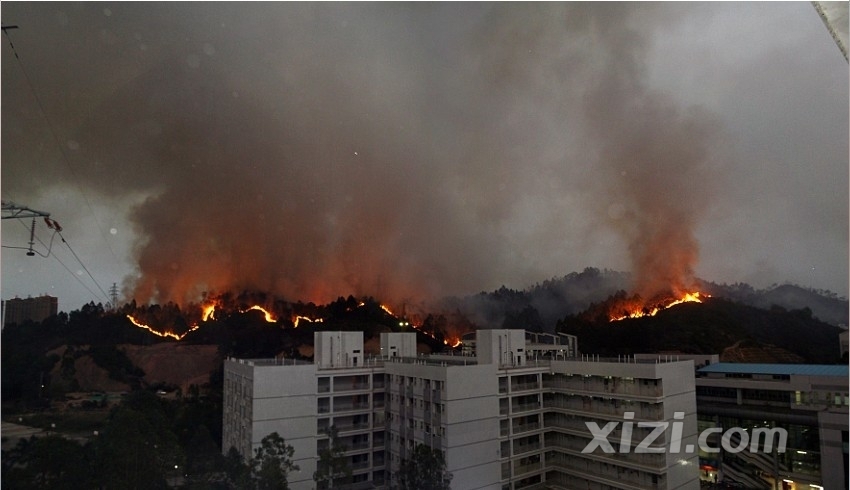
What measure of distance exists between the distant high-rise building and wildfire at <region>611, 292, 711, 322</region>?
9167mm

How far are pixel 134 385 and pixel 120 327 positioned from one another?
3.27 feet

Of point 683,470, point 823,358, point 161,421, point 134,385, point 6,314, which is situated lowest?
point 683,470

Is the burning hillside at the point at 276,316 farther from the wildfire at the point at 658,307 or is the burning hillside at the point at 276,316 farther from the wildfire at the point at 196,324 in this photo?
the wildfire at the point at 658,307

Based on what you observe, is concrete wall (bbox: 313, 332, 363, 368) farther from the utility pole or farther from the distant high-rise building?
the utility pole

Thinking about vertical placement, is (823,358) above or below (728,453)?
above

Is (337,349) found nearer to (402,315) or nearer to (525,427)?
(525,427)

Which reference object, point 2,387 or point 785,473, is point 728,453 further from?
point 2,387

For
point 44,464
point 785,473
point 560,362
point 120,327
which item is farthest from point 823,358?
point 120,327

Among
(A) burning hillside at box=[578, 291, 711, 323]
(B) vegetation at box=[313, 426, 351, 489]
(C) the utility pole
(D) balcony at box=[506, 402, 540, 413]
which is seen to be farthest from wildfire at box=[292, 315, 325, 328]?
(A) burning hillside at box=[578, 291, 711, 323]

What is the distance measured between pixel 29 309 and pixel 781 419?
915cm

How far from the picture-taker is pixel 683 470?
549 cm

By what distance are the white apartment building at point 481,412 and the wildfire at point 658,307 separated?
252 centimetres

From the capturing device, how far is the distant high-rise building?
5695mm

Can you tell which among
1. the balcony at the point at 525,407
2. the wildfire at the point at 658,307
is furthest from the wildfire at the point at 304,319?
the wildfire at the point at 658,307
